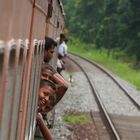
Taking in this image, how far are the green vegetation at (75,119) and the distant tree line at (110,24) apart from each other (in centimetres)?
2916

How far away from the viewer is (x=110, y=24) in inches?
2175

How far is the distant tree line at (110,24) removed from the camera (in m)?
46.1

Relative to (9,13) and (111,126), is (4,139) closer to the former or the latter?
(9,13)

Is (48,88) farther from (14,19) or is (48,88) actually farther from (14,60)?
(14,19)

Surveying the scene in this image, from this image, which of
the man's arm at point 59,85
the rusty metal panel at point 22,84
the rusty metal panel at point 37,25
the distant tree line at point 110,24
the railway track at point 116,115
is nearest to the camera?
the rusty metal panel at point 22,84

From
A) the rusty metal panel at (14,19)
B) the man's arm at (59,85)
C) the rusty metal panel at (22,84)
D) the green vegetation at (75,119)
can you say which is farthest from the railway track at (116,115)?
the rusty metal panel at (14,19)

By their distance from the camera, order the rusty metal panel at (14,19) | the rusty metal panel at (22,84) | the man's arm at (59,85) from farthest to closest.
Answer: the man's arm at (59,85), the rusty metal panel at (22,84), the rusty metal panel at (14,19)

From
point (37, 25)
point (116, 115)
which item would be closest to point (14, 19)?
point (37, 25)

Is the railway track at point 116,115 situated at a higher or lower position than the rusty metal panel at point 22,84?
higher

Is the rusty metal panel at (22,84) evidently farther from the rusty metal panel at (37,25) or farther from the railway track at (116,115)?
the railway track at (116,115)

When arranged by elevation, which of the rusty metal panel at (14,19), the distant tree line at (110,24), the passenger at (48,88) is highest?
the distant tree line at (110,24)

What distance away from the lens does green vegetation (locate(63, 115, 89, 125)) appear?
13789 mm

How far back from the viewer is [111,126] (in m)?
12.9

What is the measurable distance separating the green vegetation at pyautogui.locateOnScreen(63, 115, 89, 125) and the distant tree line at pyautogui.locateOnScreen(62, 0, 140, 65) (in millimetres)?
29162
